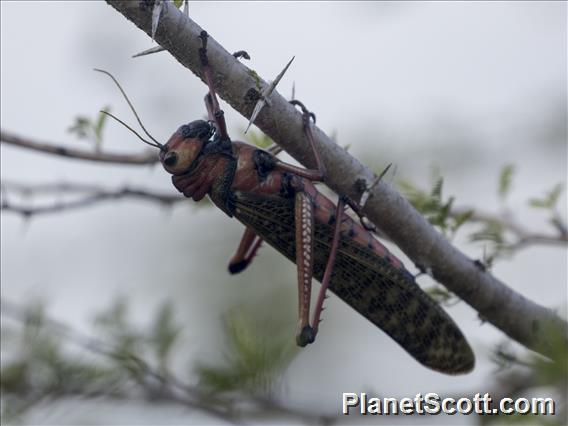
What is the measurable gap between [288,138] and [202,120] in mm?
669

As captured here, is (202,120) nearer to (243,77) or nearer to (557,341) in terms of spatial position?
(243,77)

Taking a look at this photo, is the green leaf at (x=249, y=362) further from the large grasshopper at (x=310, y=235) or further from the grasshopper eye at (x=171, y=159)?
the grasshopper eye at (x=171, y=159)

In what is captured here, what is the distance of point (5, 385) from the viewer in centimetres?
392

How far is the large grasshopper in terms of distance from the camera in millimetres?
3625

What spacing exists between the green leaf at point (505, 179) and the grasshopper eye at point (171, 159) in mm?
1762

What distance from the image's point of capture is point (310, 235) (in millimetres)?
3662

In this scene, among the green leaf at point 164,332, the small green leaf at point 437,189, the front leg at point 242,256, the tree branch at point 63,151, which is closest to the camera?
the small green leaf at point 437,189

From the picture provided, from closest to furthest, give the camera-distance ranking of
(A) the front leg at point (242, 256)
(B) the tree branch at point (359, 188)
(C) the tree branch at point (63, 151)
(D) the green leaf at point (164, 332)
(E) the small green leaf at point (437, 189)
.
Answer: (B) the tree branch at point (359, 188) < (E) the small green leaf at point (437, 189) < (C) the tree branch at point (63, 151) < (A) the front leg at point (242, 256) < (D) the green leaf at point (164, 332)

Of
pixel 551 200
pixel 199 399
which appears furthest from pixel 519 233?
pixel 199 399

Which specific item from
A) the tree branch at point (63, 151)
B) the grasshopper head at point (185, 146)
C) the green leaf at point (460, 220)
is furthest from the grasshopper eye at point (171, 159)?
the green leaf at point (460, 220)

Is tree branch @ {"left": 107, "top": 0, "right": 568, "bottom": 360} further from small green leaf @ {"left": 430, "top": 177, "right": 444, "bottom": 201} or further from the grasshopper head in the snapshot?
the grasshopper head

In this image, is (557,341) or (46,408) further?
(46,408)

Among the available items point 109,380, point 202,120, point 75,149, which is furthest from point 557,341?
point 75,149

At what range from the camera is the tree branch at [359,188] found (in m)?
2.82
